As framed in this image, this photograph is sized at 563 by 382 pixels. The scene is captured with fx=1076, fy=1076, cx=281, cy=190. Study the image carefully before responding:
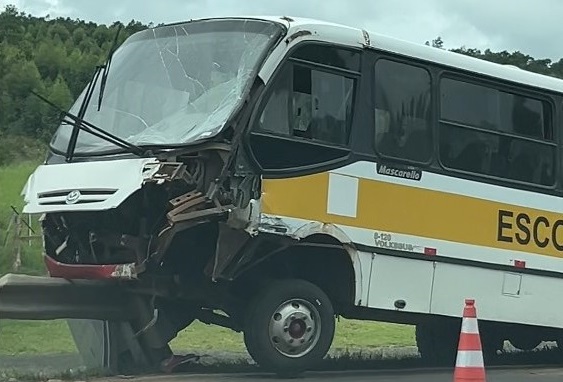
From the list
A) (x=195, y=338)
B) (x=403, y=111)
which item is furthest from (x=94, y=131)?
(x=195, y=338)

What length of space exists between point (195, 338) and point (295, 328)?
5690 millimetres

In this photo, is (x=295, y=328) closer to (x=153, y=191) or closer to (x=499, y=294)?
(x=153, y=191)

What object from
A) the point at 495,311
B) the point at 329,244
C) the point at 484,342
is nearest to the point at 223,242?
the point at 329,244

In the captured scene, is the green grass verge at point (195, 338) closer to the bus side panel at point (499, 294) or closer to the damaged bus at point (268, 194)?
the damaged bus at point (268, 194)

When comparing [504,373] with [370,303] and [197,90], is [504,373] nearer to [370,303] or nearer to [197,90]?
[370,303]

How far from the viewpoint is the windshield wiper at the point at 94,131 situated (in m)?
8.89

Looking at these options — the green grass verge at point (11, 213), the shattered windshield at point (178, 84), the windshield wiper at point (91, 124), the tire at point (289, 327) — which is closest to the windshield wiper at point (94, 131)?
the windshield wiper at point (91, 124)

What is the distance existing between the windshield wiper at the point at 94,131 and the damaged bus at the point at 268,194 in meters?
0.03

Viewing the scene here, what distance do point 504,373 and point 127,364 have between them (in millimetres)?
3967

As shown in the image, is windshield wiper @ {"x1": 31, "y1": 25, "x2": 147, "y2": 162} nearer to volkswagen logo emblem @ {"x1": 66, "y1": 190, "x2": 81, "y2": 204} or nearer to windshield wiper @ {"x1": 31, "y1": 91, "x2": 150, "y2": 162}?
windshield wiper @ {"x1": 31, "y1": 91, "x2": 150, "y2": 162}

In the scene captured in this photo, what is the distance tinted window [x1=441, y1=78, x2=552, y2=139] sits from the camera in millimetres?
10716

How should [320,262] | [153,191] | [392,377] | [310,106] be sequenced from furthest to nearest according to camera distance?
[392,377], [320,262], [310,106], [153,191]

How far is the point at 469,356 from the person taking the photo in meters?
7.71

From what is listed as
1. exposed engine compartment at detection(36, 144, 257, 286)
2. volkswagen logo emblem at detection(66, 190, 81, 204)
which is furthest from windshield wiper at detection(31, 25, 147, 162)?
volkswagen logo emblem at detection(66, 190, 81, 204)
